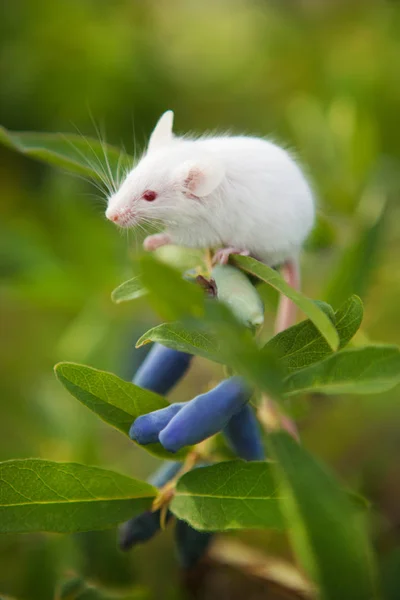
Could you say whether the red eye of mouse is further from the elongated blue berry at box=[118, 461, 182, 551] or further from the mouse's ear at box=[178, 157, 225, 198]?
the elongated blue berry at box=[118, 461, 182, 551]

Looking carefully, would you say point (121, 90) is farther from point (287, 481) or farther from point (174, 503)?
point (287, 481)

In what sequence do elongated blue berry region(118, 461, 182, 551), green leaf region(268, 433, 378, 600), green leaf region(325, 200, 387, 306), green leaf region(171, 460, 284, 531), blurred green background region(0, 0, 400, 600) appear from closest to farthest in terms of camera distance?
green leaf region(268, 433, 378, 600)
green leaf region(171, 460, 284, 531)
elongated blue berry region(118, 461, 182, 551)
green leaf region(325, 200, 387, 306)
blurred green background region(0, 0, 400, 600)

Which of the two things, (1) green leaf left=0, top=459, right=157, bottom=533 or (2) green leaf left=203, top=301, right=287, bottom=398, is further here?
(1) green leaf left=0, top=459, right=157, bottom=533

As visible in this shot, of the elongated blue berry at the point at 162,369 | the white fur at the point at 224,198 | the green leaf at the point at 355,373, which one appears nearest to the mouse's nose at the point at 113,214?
the white fur at the point at 224,198

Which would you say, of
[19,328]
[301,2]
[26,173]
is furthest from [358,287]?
[301,2]

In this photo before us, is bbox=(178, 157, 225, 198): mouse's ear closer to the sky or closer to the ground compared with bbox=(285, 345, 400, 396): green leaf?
closer to the sky

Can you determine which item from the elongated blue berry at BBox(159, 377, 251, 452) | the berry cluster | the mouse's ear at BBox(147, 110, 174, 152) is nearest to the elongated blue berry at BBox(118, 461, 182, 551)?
the berry cluster
